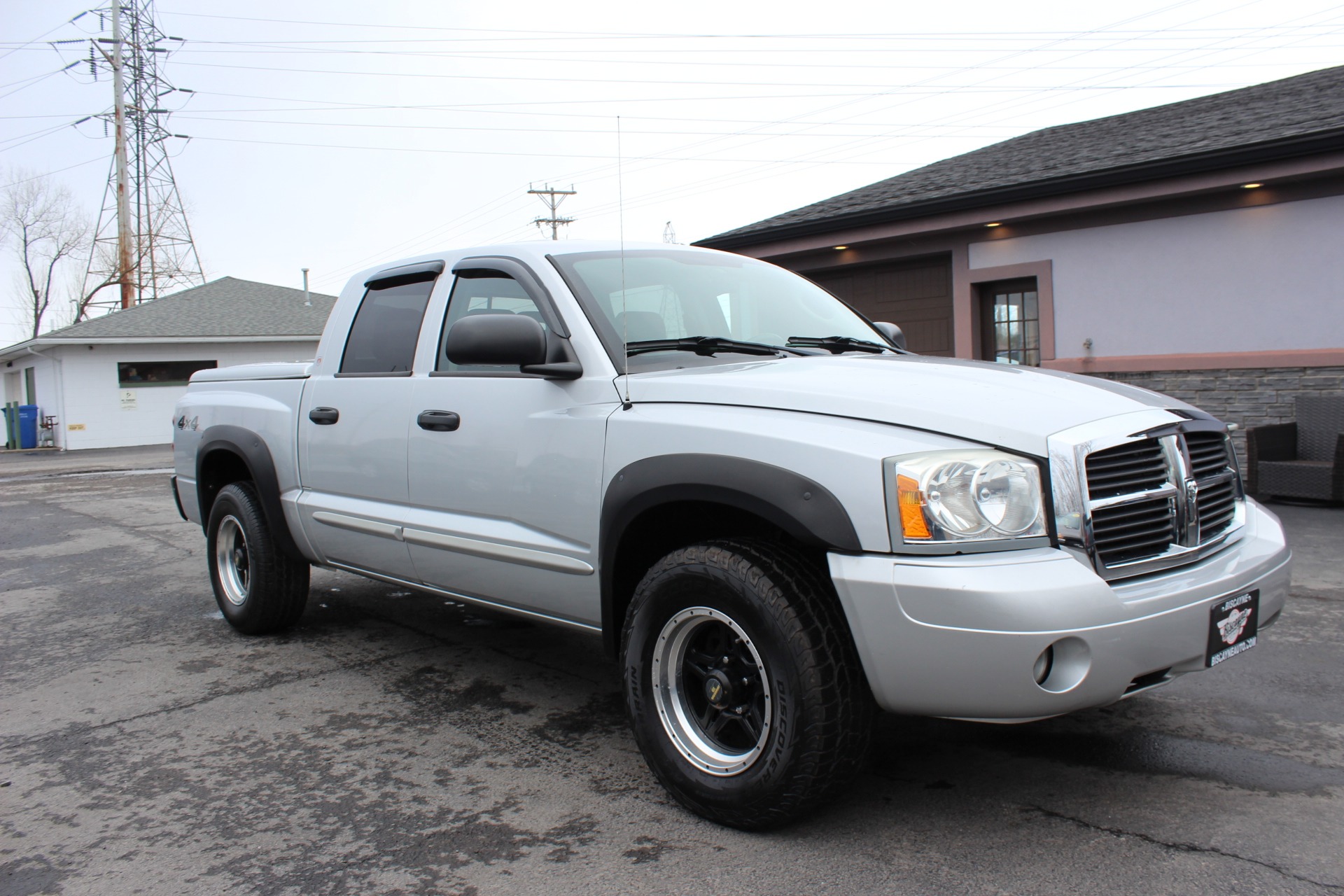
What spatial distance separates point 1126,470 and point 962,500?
1.83 feet

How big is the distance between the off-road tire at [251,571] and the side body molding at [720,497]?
8.44 ft

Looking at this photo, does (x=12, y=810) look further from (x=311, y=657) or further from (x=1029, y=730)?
(x=1029, y=730)

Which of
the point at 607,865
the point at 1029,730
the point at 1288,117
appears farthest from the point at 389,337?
the point at 1288,117

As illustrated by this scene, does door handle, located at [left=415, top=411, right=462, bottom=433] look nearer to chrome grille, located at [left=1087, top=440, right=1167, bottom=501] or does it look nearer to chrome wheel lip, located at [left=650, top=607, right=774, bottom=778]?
chrome wheel lip, located at [left=650, top=607, right=774, bottom=778]

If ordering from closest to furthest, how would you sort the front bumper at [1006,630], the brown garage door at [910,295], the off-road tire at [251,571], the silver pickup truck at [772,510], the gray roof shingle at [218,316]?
the front bumper at [1006,630] < the silver pickup truck at [772,510] < the off-road tire at [251,571] < the brown garage door at [910,295] < the gray roof shingle at [218,316]

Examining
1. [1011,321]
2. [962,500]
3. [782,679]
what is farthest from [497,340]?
[1011,321]

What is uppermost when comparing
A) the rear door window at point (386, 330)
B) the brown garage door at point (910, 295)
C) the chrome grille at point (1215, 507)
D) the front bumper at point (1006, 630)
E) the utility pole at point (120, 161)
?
the utility pole at point (120, 161)

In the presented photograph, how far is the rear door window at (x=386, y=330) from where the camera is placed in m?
4.46

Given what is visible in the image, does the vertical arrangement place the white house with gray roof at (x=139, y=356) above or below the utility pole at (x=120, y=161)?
below

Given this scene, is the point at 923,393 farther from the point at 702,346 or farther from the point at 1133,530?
the point at 702,346

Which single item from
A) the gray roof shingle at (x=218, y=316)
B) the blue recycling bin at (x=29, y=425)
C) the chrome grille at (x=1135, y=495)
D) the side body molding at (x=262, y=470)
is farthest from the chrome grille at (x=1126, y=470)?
the blue recycling bin at (x=29, y=425)

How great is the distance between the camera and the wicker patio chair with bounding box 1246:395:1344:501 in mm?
8523

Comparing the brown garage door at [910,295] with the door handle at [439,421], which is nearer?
the door handle at [439,421]

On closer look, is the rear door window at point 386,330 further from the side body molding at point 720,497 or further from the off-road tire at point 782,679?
the off-road tire at point 782,679
